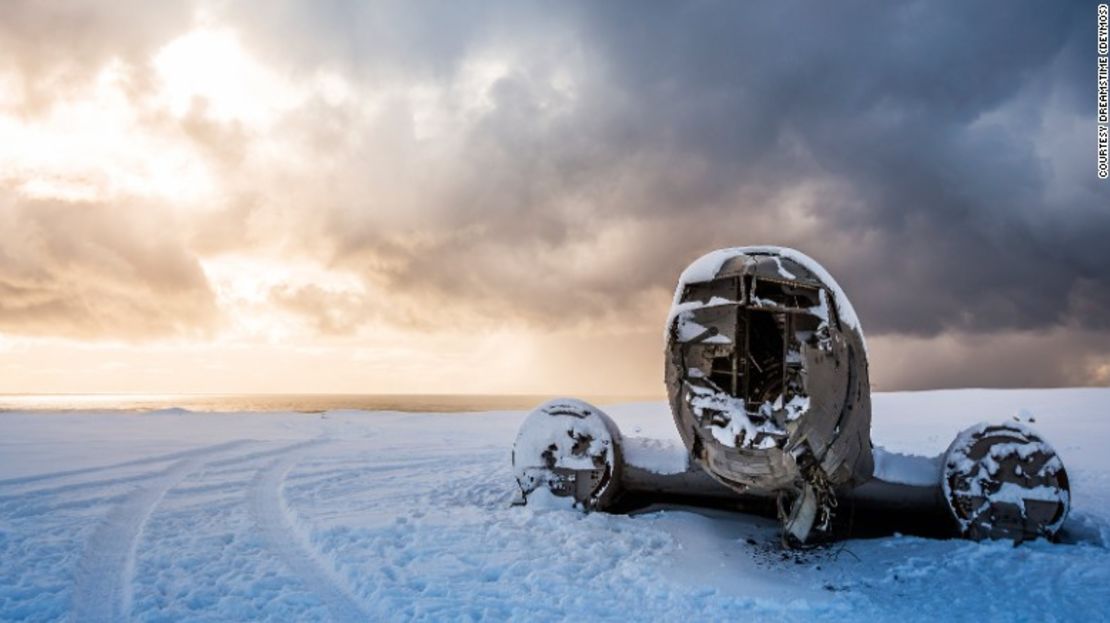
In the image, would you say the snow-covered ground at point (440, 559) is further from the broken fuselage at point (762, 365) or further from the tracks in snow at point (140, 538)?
the broken fuselage at point (762, 365)

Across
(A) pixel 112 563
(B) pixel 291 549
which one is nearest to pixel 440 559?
(B) pixel 291 549

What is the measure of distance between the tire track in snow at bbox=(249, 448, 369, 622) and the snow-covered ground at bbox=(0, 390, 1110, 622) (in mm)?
27

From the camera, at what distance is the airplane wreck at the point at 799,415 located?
5.24 meters

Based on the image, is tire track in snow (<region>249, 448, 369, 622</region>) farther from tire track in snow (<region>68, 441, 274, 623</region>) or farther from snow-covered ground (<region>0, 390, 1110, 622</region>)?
tire track in snow (<region>68, 441, 274, 623</region>)

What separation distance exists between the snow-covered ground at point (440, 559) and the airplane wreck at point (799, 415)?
1.74 feet

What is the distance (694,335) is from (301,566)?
4.46m

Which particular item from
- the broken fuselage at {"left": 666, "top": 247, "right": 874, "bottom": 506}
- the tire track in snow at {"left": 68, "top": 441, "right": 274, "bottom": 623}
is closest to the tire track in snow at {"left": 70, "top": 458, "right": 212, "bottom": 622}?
the tire track in snow at {"left": 68, "top": 441, "right": 274, "bottom": 623}

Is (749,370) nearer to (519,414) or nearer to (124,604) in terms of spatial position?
(124,604)

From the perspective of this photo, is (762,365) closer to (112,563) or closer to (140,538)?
(112,563)

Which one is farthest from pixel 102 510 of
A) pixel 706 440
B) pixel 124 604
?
pixel 706 440

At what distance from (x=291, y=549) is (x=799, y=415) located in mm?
5403

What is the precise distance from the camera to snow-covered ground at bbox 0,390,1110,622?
17.2 ft

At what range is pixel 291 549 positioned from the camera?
22.3 ft

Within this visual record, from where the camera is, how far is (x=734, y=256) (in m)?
5.51
